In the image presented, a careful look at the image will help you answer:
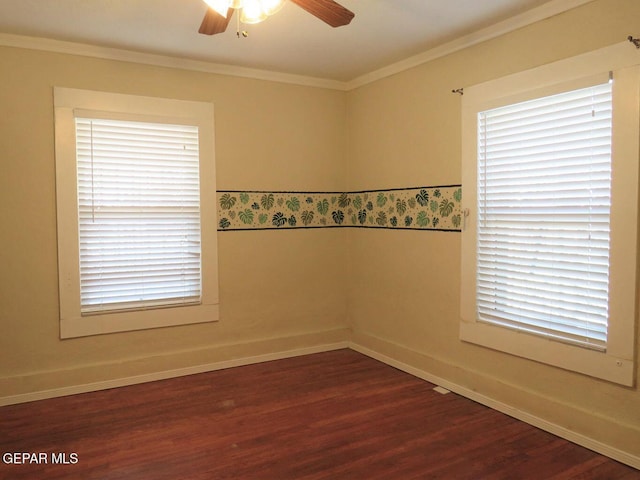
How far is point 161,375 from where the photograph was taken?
380 centimetres

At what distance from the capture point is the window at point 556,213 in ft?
8.24

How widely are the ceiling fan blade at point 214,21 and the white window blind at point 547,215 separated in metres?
1.82

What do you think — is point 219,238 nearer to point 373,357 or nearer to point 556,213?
point 373,357

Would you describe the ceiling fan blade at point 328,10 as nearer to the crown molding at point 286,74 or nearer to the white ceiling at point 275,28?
the white ceiling at point 275,28

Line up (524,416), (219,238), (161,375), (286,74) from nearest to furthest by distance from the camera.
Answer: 1. (524,416)
2. (161,375)
3. (219,238)
4. (286,74)

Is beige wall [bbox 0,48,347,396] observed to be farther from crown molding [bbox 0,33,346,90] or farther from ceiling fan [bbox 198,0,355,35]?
ceiling fan [bbox 198,0,355,35]

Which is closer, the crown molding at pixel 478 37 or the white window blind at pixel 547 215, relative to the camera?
the white window blind at pixel 547 215

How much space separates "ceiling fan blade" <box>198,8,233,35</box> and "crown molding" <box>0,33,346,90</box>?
5.07 feet

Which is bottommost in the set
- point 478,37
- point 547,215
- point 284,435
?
point 284,435

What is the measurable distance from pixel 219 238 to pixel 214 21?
6.81 ft

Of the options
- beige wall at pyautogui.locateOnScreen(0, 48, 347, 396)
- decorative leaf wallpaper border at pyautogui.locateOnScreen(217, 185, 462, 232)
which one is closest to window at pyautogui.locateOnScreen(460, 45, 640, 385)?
decorative leaf wallpaper border at pyautogui.locateOnScreen(217, 185, 462, 232)

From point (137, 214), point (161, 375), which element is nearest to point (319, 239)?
point (137, 214)

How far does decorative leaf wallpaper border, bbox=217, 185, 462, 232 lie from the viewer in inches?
142

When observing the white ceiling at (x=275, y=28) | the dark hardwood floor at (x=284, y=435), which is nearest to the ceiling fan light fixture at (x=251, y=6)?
the white ceiling at (x=275, y=28)
